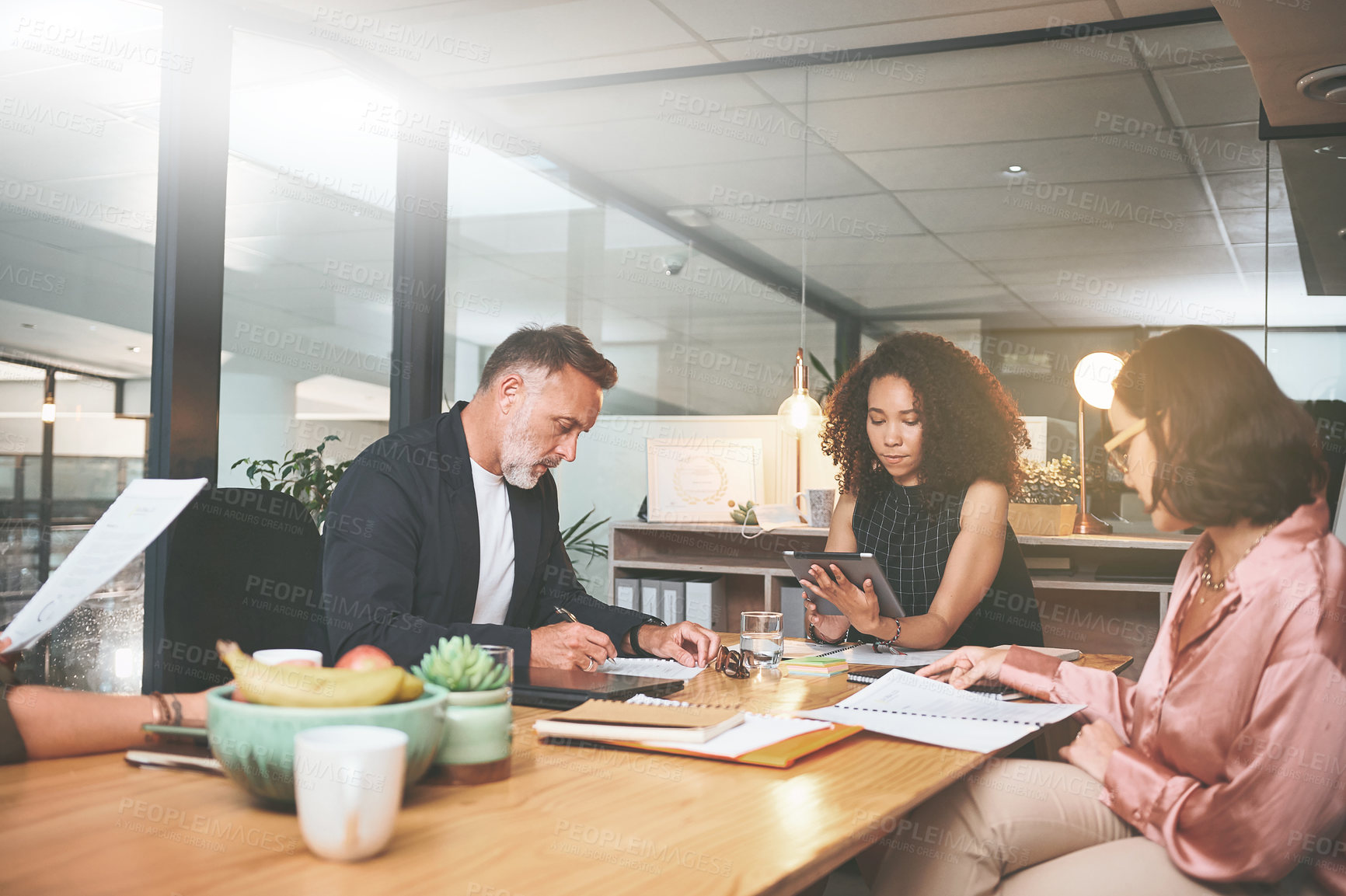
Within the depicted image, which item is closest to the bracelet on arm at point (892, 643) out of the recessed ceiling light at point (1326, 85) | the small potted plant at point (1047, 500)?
the small potted plant at point (1047, 500)

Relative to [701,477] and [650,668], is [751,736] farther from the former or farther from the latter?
[701,477]

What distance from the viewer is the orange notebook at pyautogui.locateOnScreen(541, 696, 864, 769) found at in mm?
1221

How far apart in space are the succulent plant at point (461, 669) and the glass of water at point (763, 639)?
3.18ft

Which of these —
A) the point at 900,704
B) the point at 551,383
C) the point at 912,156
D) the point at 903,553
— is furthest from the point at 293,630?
the point at 912,156

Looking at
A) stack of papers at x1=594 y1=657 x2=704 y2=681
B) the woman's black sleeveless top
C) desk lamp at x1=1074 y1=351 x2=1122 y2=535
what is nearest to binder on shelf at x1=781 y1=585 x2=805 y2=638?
desk lamp at x1=1074 y1=351 x2=1122 y2=535

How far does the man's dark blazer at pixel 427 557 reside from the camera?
5.99 feet

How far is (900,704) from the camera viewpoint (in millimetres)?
1589

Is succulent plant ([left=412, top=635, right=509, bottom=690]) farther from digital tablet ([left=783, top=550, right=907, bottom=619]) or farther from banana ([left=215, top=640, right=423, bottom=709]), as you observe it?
digital tablet ([left=783, top=550, right=907, bottom=619])

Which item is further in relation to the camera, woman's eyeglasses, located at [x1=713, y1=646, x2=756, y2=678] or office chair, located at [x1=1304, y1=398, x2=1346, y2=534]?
office chair, located at [x1=1304, y1=398, x2=1346, y2=534]

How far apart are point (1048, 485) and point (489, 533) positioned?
235 centimetres

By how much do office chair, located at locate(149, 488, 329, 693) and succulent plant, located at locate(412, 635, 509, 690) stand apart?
0.92 meters

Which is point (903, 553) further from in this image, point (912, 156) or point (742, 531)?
point (912, 156)

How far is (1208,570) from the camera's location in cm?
150

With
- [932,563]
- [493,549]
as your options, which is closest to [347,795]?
[493,549]
